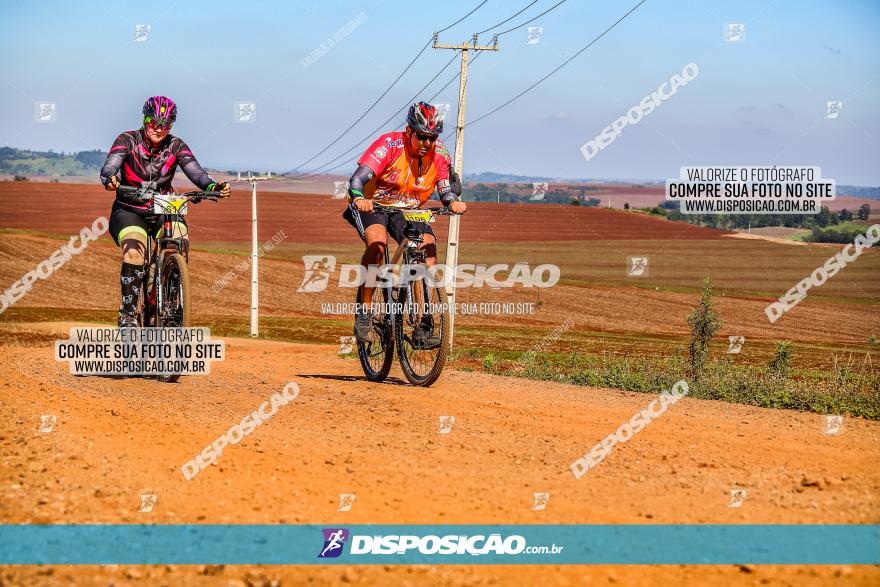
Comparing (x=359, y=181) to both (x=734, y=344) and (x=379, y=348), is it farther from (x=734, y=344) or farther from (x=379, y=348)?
(x=734, y=344)

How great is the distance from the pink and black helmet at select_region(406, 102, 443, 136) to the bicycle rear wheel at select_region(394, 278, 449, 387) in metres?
1.85

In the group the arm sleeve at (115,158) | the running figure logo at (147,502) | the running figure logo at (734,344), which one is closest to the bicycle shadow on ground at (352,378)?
→ the arm sleeve at (115,158)

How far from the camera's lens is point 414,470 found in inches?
280

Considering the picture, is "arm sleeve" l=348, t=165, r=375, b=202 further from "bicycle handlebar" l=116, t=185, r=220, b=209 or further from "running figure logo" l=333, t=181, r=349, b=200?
"bicycle handlebar" l=116, t=185, r=220, b=209

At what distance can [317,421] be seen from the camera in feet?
30.3

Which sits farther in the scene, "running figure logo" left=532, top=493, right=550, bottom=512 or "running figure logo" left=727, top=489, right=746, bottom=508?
"running figure logo" left=727, top=489, right=746, bottom=508

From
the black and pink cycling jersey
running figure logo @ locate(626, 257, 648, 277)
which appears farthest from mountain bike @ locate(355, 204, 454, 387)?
running figure logo @ locate(626, 257, 648, 277)

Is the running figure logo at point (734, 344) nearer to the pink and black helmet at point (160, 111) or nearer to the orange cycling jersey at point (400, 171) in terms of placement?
the orange cycling jersey at point (400, 171)

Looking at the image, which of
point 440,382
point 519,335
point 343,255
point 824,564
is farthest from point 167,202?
point 343,255

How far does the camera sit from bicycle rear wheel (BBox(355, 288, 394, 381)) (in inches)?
491

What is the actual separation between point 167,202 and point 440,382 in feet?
14.2

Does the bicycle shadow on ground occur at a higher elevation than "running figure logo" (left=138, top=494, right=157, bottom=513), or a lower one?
higher

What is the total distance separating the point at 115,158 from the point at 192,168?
39.2 inches

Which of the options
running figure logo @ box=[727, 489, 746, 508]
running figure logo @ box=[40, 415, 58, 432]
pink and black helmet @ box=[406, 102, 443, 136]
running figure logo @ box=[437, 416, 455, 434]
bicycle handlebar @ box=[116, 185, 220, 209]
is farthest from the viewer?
bicycle handlebar @ box=[116, 185, 220, 209]
